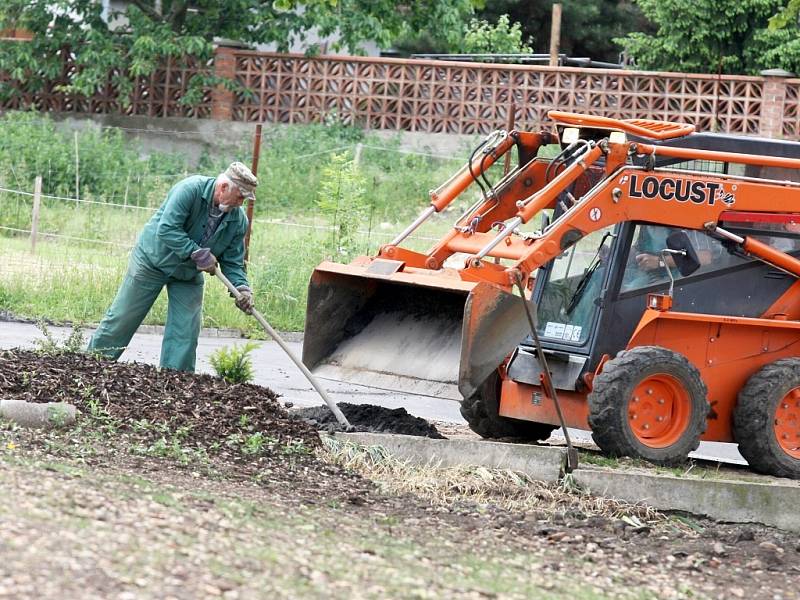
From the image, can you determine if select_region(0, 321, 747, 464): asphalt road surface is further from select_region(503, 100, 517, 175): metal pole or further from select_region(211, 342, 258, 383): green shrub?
select_region(503, 100, 517, 175): metal pole

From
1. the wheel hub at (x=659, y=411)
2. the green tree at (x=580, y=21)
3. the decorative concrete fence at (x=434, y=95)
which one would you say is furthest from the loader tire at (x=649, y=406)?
the green tree at (x=580, y=21)

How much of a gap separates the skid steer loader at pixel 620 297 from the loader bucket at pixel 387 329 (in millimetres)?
14

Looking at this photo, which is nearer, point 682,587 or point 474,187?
point 682,587

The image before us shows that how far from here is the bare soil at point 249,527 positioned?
217 inches

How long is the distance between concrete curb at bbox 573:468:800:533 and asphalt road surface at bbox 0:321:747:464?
2.38 m

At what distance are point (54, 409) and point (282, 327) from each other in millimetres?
8744

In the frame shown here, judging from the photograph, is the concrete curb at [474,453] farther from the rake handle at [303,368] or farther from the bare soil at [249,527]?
the rake handle at [303,368]

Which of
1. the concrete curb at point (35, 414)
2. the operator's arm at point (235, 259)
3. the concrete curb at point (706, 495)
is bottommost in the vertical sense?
the concrete curb at point (706, 495)

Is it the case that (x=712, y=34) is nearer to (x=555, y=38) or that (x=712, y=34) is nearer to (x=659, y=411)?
(x=555, y=38)

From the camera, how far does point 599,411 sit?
906cm

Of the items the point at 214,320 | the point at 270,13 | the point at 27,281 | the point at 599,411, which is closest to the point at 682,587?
the point at 599,411

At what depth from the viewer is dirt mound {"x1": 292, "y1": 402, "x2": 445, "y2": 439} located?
9.76 metres

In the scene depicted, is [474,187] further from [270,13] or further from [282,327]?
[282,327]

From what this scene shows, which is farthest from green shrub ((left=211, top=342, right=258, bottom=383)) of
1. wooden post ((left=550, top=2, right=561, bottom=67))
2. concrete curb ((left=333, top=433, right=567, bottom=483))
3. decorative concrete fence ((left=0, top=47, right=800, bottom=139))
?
wooden post ((left=550, top=2, right=561, bottom=67))
